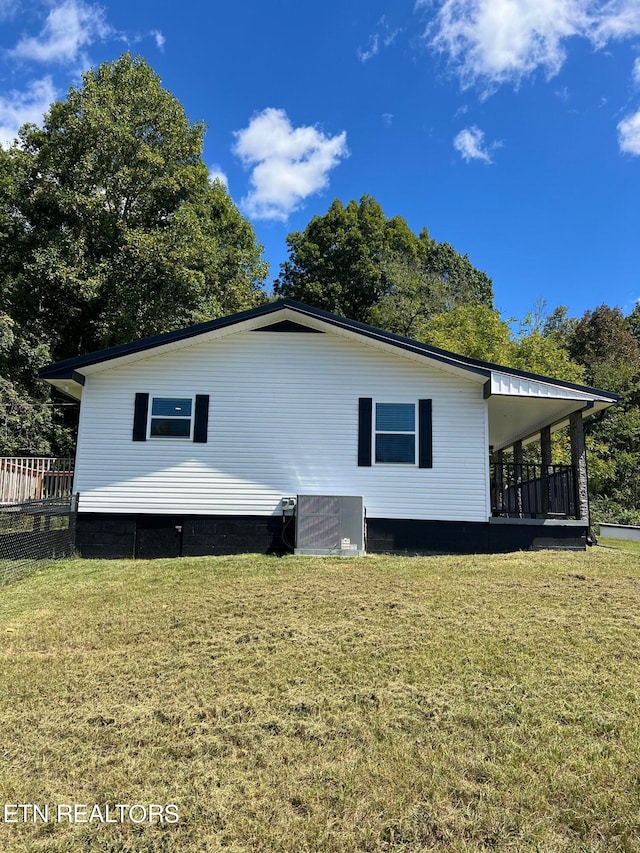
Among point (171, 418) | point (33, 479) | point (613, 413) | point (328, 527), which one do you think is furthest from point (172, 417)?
point (613, 413)

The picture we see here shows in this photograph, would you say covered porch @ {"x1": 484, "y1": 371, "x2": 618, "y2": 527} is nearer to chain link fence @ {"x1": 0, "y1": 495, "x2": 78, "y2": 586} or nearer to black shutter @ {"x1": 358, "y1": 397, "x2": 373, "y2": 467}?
black shutter @ {"x1": 358, "y1": 397, "x2": 373, "y2": 467}

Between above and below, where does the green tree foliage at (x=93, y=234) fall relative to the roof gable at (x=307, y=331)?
above

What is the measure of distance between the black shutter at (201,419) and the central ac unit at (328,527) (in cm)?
201

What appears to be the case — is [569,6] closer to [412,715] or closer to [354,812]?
[412,715]

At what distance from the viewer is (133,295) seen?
18.6 metres

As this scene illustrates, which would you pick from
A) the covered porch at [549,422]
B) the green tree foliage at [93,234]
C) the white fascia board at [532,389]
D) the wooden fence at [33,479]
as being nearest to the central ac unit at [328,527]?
the covered porch at [549,422]

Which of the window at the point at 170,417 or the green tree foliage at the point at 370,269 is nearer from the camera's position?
the window at the point at 170,417

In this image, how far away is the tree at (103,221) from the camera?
1812 centimetres

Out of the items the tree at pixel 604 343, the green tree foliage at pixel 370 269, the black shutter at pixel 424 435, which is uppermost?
the green tree foliage at pixel 370 269

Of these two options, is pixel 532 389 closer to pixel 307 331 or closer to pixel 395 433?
pixel 395 433

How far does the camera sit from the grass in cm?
244

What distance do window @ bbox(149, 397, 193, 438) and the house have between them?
17mm

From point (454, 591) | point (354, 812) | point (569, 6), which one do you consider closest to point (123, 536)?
point (454, 591)

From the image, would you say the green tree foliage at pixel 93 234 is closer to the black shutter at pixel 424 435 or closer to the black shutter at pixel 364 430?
the black shutter at pixel 364 430
